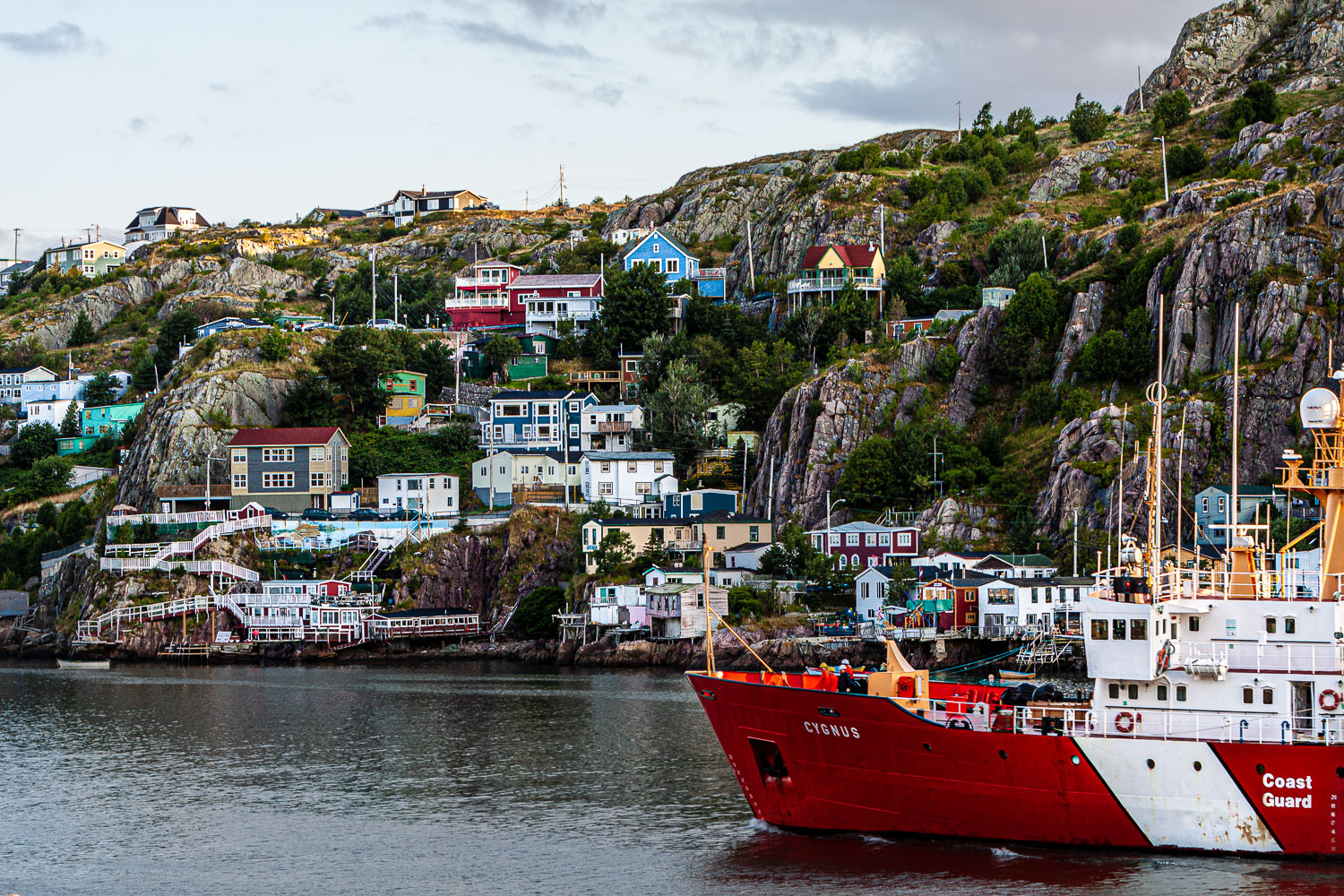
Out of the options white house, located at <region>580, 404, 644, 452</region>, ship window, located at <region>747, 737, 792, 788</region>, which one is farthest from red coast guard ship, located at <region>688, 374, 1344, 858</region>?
white house, located at <region>580, 404, 644, 452</region>

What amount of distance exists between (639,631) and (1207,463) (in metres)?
34.7

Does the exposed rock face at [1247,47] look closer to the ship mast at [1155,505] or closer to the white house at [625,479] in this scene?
the white house at [625,479]

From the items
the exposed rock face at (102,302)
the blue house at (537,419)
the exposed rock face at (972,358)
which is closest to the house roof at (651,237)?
the blue house at (537,419)

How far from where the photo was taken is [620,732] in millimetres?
59375

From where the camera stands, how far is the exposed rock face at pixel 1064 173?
5295 inches

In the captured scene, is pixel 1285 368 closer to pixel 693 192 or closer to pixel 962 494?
pixel 962 494

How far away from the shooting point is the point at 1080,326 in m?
101

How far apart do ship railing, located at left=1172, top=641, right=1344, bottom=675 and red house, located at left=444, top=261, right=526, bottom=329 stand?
10905 cm

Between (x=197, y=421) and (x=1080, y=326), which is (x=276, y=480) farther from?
(x=1080, y=326)

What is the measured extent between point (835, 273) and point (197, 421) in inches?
2054

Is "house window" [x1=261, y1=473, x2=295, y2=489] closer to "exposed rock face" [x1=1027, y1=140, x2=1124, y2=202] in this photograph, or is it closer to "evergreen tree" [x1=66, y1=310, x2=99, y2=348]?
"evergreen tree" [x1=66, y1=310, x2=99, y2=348]

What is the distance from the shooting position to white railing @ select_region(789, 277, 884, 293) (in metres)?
121

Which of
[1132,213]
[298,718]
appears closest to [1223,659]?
[298,718]

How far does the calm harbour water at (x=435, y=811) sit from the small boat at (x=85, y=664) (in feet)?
57.2
